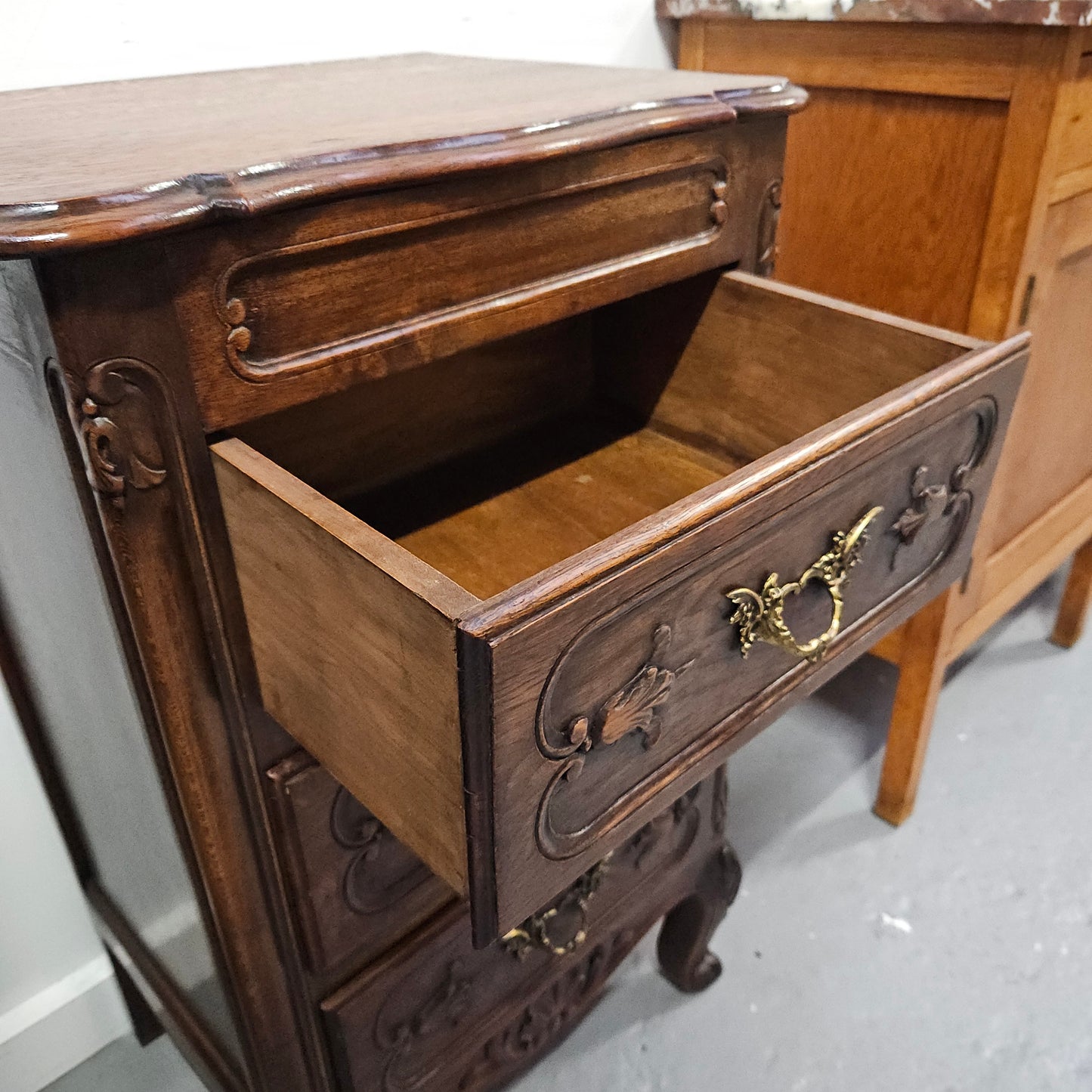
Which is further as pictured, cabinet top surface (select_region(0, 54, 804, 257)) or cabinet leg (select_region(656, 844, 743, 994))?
cabinet leg (select_region(656, 844, 743, 994))

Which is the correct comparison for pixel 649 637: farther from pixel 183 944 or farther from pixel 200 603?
pixel 183 944

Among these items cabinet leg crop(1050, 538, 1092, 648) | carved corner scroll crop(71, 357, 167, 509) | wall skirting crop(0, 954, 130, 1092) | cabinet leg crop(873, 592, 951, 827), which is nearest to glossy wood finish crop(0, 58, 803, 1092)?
carved corner scroll crop(71, 357, 167, 509)

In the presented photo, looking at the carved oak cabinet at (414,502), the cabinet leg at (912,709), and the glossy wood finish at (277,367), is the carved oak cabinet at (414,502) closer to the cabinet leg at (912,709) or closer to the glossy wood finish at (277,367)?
the glossy wood finish at (277,367)

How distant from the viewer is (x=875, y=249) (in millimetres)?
995

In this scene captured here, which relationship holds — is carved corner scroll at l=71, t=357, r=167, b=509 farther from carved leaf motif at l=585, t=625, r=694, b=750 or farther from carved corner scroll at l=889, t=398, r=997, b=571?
carved corner scroll at l=889, t=398, r=997, b=571

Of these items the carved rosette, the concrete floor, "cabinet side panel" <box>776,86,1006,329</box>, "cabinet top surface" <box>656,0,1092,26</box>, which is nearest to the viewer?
the carved rosette

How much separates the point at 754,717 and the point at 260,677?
0.93 ft

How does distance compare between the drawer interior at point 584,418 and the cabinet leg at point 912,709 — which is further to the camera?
the cabinet leg at point 912,709

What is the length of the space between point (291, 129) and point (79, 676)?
381 millimetres

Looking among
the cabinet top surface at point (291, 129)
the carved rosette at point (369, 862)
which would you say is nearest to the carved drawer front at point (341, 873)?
the carved rosette at point (369, 862)

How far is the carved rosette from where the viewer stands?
24.9 inches

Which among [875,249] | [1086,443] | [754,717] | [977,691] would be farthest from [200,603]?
[977,691]

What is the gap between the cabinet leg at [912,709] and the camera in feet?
3.77

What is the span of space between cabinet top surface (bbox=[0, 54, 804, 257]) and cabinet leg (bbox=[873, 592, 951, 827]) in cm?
69
